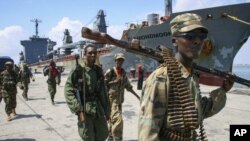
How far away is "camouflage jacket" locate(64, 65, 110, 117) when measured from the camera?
461 centimetres

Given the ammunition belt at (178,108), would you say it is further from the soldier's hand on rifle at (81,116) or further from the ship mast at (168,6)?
the ship mast at (168,6)

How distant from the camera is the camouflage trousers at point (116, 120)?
622 centimetres

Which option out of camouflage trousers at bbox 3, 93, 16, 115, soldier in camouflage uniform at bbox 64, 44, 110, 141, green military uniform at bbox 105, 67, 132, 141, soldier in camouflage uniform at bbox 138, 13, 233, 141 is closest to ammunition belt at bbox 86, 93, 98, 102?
soldier in camouflage uniform at bbox 64, 44, 110, 141

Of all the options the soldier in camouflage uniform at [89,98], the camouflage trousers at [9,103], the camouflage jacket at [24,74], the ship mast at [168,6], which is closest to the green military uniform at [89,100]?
the soldier in camouflage uniform at [89,98]

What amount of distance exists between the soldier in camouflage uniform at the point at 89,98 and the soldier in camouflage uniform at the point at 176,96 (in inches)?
97.4

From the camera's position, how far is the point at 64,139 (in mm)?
6953

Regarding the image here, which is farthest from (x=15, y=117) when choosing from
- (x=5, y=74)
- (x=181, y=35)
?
(x=181, y=35)

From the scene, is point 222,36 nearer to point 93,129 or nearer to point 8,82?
point 8,82

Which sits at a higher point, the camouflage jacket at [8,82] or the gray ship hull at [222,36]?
the gray ship hull at [222,36]

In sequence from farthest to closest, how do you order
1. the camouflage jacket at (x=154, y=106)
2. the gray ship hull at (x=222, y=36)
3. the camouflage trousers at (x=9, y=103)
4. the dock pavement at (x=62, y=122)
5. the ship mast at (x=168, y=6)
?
1. the ship mast at (x=168, y=6)
2. the gray ship hull at (x=222, y=36)
3. the camouflage trousers at (x=9, y=103)
4. the dock pavement at (x=62, y=122)
5. the camouflage jacket at (x=154, y=106)

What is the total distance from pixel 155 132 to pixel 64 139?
16.9ft

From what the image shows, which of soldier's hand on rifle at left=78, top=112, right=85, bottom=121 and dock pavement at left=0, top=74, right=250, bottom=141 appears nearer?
soldier's hand on rifle at left=78, top=112, right=85, bottom=121

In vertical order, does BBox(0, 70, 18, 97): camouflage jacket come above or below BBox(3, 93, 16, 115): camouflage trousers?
above

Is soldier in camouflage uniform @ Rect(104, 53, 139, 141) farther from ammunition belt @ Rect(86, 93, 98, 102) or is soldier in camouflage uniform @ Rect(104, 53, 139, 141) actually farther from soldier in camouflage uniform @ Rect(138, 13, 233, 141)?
soldier in camouflage uniform @ Rect(138, 13, 233, 141)
